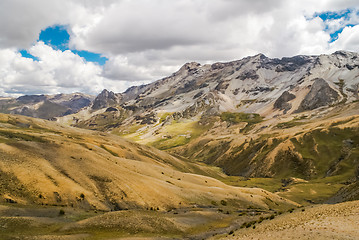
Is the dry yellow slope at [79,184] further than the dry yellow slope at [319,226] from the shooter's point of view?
Yes

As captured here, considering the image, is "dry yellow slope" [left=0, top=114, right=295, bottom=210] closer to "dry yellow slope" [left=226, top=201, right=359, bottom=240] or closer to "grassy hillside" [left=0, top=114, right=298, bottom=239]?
"grassy hillside" [left=0, top=114, right=298, bottom=239]

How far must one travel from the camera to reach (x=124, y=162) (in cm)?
7469

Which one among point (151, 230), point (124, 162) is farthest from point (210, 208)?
point (124, 162)

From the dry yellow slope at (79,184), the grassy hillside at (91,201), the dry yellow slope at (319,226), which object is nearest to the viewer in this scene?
the dry yellow slope at (319,226)

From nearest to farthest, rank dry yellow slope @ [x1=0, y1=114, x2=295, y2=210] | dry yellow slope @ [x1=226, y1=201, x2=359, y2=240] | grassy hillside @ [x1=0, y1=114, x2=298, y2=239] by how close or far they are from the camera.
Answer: dry yellow slope @ [x1=226, y1=201, x2=359, y2=240]
grassy hillside @ [x1=0, y1=114, x2=298, y2=239]
dry yellow slope @ [x1=0, y1=114, x2=295, y2=210]

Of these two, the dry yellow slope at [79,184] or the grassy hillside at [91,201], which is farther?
the dry yellow slope at [79,184]

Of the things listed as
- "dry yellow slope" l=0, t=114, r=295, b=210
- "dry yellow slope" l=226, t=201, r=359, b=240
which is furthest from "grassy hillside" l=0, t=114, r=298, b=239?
"dry yellow slope" l=226, t=201, r=359, b=240

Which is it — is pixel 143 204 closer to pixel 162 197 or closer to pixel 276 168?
pixel 162 197

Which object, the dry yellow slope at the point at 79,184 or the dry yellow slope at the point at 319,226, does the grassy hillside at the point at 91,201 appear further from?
the dry yellow slope at the point at 319,226

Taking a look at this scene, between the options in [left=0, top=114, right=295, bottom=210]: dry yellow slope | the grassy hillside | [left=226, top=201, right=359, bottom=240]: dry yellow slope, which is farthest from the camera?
[left=0, top=114, right=295, bottom=210]: dry yellow slope

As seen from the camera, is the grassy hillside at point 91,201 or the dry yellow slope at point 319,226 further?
the grassy hillside at point 91,201

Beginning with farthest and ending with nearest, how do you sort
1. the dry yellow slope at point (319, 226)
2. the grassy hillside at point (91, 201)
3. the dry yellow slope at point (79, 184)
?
the dry yellow slope at point (79, 184), the grassy hillside at point (91, 201), the dry yellow slope at point (319, 226)

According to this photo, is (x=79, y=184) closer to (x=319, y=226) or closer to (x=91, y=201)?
(x=91, y=201)

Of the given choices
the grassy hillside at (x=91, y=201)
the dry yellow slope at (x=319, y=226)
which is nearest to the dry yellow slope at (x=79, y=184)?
the grassy hillside at (x=91, y=201)
